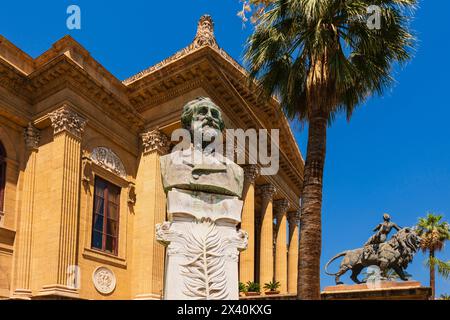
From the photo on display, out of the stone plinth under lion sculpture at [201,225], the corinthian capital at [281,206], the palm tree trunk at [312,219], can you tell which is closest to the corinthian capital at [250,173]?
the corinthian capital at [281,206]

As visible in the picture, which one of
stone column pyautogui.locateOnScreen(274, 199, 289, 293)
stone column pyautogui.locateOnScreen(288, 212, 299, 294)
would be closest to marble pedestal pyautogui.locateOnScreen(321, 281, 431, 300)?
stone column pyautogui.locateOnScreen(274, 199, 289, 293)

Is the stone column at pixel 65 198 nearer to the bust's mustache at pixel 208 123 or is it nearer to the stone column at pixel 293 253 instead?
the bust's mustache at pixel 208 123

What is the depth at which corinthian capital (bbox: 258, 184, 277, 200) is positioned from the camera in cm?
3494

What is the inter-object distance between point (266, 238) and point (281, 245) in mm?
4445

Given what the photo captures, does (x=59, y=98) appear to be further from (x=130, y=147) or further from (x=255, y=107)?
(x=255, y=107)

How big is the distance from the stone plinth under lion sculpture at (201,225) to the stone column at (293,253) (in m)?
33.0

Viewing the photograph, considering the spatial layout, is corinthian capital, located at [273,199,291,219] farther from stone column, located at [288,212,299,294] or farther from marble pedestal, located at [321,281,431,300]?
marble pedestal, located at [321,281,431,300]

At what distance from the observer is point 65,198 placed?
22484mm

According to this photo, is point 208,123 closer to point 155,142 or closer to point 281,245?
point 155,142

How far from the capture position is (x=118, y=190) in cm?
2650

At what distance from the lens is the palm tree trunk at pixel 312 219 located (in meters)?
13.2

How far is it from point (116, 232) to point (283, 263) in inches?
557

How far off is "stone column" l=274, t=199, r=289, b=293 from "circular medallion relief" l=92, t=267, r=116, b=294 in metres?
13.6
